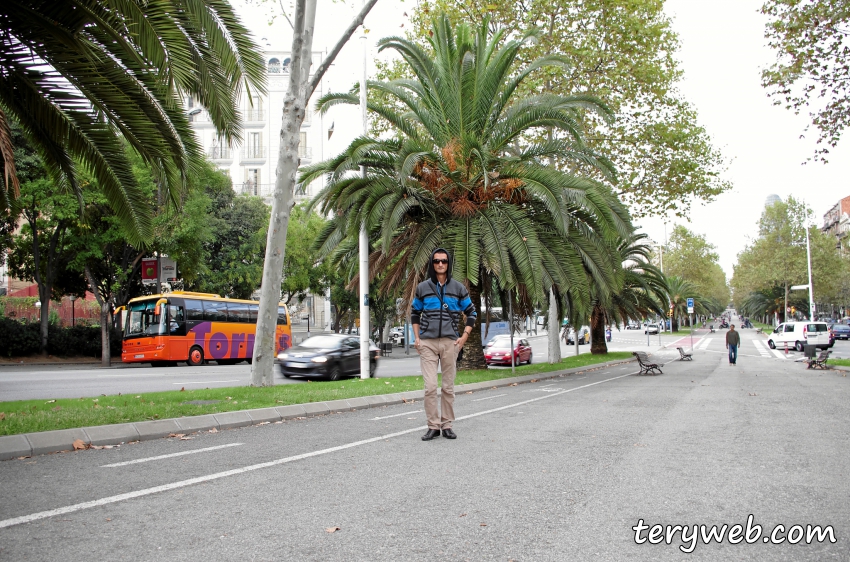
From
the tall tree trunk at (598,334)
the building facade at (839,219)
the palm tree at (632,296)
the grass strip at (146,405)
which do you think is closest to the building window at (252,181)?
the tall tree trunk at (598,334)

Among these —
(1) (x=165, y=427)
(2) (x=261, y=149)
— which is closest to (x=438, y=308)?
(1) (x=165, y=427)

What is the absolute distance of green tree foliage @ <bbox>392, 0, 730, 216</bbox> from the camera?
81.3 ft

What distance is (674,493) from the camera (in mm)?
4805

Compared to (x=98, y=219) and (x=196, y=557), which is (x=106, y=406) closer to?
(x=196, y=557)

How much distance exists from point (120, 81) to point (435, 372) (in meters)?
5.44

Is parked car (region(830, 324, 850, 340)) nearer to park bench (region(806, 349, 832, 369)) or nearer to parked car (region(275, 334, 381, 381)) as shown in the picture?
park bench (region(806, 349, 832, 369))

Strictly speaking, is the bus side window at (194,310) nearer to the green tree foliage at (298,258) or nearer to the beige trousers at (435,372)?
the green tree foliage at (298,258)

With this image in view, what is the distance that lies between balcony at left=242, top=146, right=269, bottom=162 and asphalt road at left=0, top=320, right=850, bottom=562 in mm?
50612

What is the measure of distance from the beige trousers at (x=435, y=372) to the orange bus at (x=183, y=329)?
2071 cm

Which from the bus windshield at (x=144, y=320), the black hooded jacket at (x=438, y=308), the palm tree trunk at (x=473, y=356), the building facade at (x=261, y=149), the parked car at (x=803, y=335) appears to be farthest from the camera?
the building facade at (x=261, y=149)

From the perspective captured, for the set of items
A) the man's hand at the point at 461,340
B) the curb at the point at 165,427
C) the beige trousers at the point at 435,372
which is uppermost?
the man's hand at the point at 461,340

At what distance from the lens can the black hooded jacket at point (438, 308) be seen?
729cm

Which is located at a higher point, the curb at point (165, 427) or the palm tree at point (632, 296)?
the palm tree at point (632, 296)

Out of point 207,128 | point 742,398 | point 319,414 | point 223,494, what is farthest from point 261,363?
point 207,128
